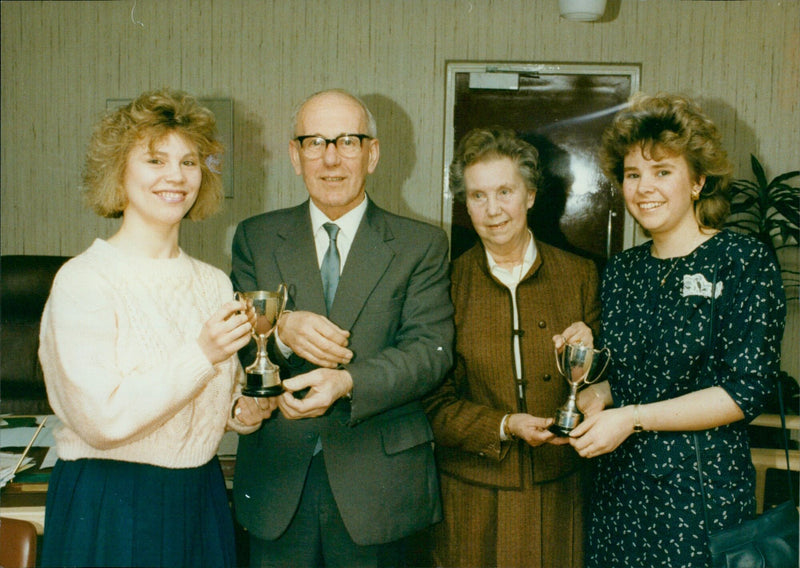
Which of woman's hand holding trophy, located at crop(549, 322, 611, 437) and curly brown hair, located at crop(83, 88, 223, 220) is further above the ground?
curly brown hair, located at crop(83, 88, 223, 220)

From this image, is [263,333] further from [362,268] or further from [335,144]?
[335,144]

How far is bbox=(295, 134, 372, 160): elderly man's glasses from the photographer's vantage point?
1.80 m

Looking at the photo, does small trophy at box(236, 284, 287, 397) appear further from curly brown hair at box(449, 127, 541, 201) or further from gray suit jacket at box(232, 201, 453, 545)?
curly brown hair at box(449, 127, 541, 201)

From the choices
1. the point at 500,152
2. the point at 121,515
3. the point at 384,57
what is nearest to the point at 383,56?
the point at 384,57

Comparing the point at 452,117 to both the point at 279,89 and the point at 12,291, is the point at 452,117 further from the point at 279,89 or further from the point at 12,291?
the point at 12,291

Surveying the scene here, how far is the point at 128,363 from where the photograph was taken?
4.53 ft

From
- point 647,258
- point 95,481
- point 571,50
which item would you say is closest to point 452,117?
point 571,50

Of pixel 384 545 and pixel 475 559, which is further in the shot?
pixel 475 559

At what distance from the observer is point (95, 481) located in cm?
140

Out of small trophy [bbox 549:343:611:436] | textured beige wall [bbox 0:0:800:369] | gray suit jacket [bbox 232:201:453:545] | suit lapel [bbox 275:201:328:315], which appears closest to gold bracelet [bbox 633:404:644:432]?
small trophy [bbox 549:343:611:436]

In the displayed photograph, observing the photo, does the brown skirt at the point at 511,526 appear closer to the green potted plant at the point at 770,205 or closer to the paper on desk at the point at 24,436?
the paper on desk at the point at 24,436

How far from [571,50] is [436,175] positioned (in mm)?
1135

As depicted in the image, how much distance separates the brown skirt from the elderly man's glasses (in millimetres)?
1002

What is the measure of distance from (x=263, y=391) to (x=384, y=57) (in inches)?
119
